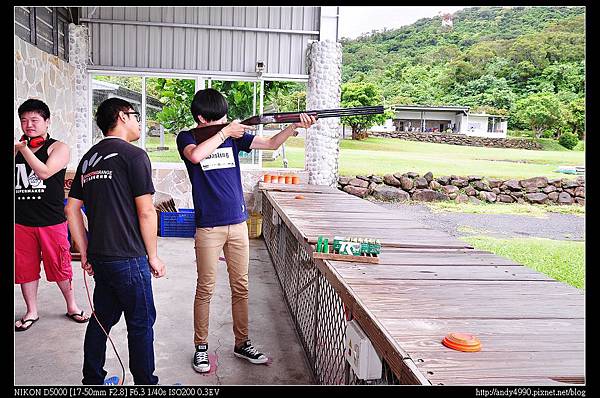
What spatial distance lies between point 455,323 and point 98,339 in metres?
1.43

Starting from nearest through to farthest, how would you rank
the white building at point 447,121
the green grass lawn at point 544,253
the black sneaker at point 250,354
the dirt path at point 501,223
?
the black sneaker at point 250,354 → the green grass lawn at point 544,253 → the dirt path at point 501,223 → the white building at point 447,121

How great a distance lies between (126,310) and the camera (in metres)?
2.12

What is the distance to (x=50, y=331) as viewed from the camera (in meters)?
3.22

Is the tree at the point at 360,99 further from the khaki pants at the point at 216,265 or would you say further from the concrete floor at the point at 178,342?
the khaki pants at the point at 216,265

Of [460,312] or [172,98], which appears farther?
[172,98]

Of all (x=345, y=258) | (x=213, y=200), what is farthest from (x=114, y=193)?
(x=345, y=258)

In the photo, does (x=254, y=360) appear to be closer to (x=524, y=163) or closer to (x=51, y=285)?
(x=51, y=285)

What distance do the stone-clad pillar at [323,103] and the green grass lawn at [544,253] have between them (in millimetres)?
3345

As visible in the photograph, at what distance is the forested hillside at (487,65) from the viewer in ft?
50.5

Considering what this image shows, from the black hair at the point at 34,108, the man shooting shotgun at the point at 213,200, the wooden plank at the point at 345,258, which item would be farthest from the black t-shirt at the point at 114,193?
the black hair at the point at 34,108

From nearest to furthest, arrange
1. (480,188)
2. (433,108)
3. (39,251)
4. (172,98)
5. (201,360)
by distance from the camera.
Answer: (201,360) < (39,251) < (172,98) < (480,188) < (433,108)

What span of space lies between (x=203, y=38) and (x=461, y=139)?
10698 mm

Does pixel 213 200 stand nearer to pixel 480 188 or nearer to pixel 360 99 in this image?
pixel 480 188
